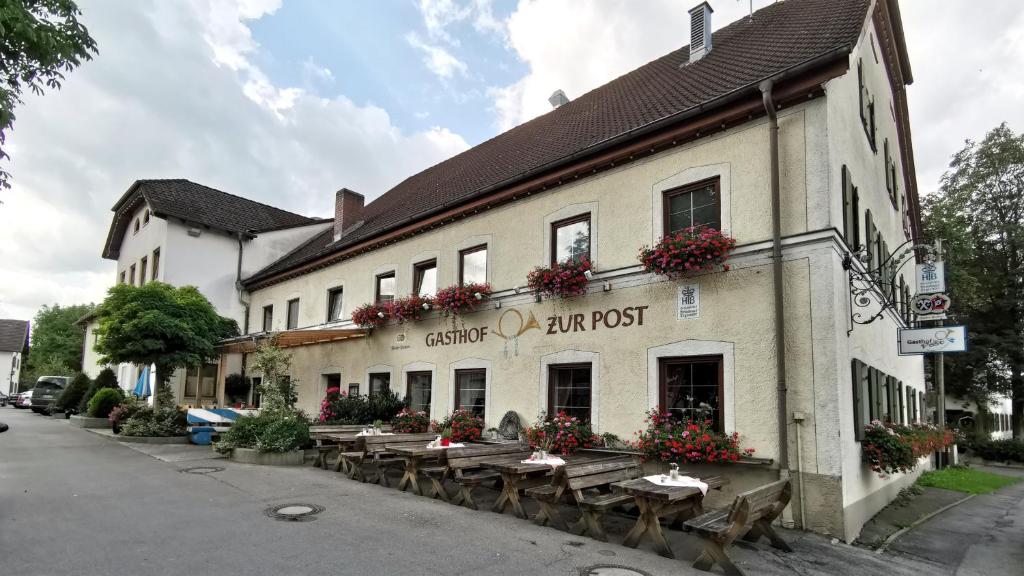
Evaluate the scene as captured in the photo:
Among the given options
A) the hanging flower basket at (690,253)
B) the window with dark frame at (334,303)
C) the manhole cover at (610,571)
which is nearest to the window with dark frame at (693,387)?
the hanging flower basket at (690,253)

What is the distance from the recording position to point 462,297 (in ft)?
40.0

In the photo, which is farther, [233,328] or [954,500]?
[233,328]

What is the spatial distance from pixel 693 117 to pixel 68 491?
427 inches

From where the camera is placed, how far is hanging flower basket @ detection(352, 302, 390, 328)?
14461mm

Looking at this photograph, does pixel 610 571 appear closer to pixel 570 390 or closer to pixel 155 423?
pixel 570 390

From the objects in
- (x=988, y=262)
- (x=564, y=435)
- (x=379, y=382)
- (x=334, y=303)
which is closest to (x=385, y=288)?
(x=379, y=382)

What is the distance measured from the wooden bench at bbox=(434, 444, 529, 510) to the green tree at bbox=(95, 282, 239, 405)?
10.7 m

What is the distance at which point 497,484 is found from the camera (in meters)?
9.91

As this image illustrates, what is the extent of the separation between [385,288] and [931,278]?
1159cm

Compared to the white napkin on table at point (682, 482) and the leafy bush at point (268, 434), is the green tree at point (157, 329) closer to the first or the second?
the leafy bush at point (268, 434)

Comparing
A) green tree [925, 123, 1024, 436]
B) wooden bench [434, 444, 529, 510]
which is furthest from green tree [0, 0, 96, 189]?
green tree [925, 123, 1024, 436]

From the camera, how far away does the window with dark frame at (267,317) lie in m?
20.5

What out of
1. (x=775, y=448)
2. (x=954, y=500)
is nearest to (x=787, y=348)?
(x=775, y=448)

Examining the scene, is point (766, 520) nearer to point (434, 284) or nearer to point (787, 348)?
point (787, 348)
